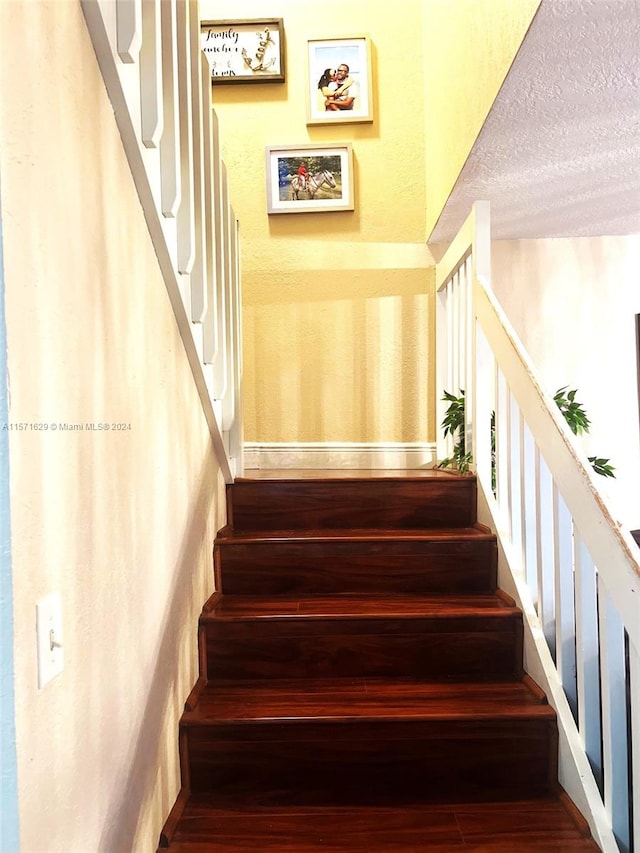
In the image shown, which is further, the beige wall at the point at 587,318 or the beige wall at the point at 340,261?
the beige wall at the point at 340,261

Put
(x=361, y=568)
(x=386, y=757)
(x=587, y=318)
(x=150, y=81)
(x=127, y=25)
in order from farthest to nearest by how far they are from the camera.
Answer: (x=587, y=318), (x=361, y=568), (x=386, y=757), (x=150, y=81), (x=127, y=25)

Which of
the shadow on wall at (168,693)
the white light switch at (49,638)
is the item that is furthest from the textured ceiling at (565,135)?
the white light switch at (49,638)

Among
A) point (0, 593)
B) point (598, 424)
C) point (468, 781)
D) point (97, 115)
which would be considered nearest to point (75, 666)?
point (0, 593)

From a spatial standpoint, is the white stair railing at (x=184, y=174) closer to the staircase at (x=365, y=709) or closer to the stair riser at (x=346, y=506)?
the stair riser at (x=346, y=506)

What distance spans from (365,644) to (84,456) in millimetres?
1187

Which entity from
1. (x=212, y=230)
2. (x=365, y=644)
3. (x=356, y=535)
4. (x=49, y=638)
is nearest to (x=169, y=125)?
(x=212, y=230)

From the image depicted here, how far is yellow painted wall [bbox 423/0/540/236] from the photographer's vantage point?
173cm

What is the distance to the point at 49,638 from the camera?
0.90m

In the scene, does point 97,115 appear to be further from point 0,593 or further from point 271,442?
point 271,442

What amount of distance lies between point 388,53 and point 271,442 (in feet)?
7.32

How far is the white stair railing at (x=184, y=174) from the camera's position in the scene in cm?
125

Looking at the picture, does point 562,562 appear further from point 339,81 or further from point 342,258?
point 339,81

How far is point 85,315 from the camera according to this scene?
42.6 inches

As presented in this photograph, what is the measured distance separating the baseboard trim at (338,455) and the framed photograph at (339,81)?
5.85 ft
